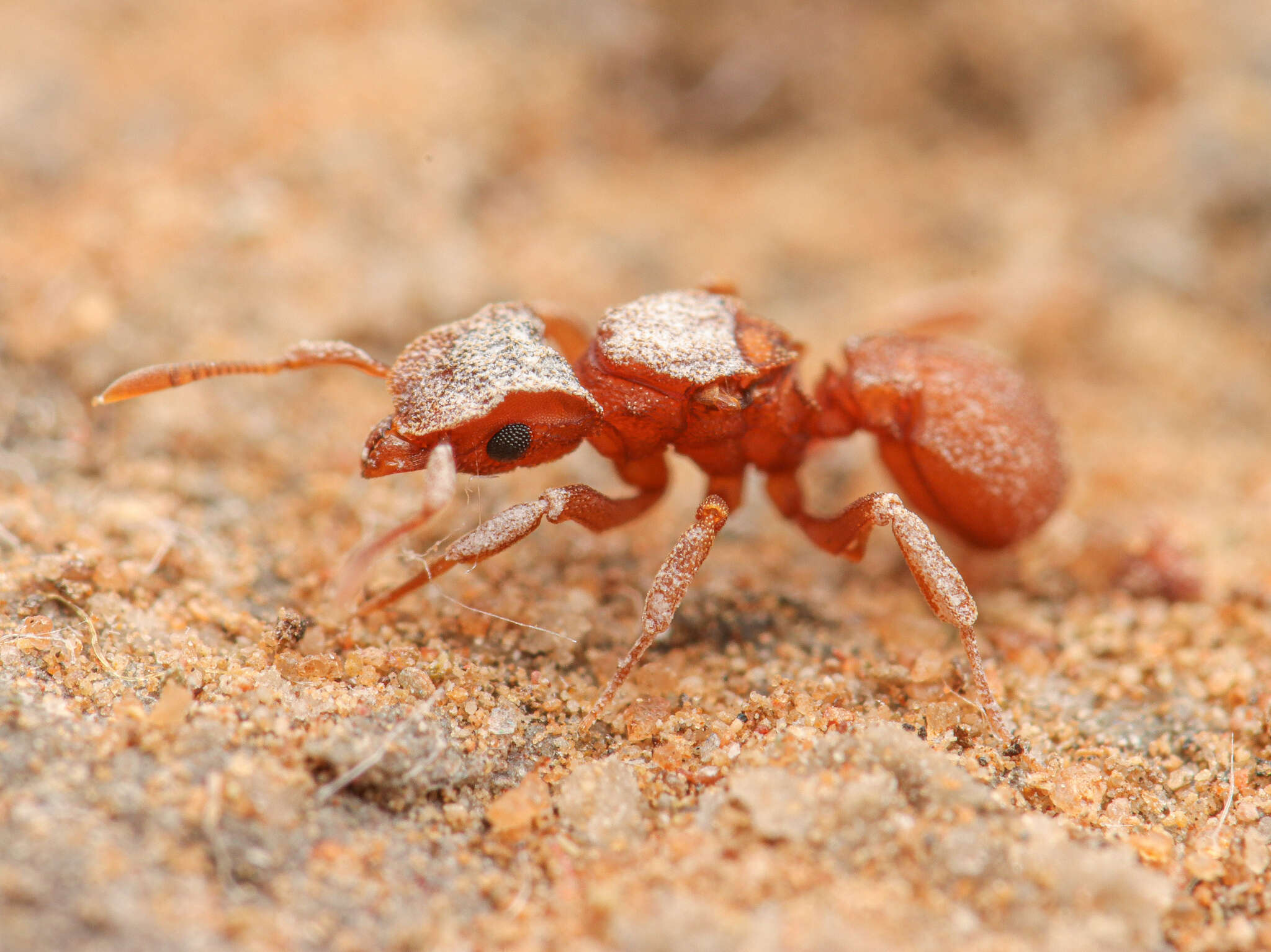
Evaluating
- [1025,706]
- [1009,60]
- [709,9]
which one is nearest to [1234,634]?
[1025,706]

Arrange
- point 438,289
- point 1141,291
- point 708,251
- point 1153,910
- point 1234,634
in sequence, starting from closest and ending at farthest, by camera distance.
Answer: point 1153,910, point 1234,634, point 438,289, point 1141,291, point 708,251

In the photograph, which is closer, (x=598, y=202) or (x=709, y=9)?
(x=598, y=202)

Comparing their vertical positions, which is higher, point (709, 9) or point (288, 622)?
point (709, 9)

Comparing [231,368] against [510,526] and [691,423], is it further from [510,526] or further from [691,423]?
[691,423]

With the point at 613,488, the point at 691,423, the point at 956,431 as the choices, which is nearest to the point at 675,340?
the point at 691,423

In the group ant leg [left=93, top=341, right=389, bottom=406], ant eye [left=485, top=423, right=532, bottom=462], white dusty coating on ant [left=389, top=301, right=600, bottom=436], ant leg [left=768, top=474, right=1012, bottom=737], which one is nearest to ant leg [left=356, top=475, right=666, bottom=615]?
ant eye [left=485, top=423, right=532, bottom=462]

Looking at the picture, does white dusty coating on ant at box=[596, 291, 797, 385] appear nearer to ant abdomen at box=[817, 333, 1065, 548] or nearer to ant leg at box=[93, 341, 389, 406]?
ant abdomen at box=[817, 333, 1065, 548]

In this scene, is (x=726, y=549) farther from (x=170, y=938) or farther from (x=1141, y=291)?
(x=1141, y=291)
